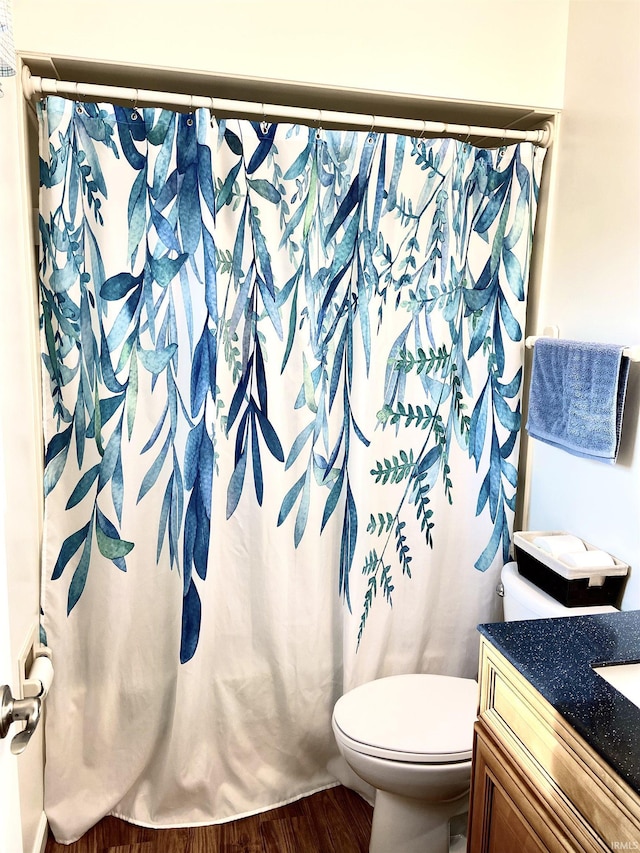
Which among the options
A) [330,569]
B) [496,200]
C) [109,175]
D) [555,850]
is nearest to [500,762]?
[555,850]

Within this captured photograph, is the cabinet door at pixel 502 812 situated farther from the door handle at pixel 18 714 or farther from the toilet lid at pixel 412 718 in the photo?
the door handle at pixel 18 714

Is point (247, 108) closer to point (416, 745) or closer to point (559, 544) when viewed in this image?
point (559, 544)

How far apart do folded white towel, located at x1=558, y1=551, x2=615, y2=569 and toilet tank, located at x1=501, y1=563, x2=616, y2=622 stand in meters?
0.11

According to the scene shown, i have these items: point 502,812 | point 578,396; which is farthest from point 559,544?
point 502,812

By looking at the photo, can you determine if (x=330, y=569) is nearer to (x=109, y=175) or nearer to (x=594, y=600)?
(x=594, y=600)

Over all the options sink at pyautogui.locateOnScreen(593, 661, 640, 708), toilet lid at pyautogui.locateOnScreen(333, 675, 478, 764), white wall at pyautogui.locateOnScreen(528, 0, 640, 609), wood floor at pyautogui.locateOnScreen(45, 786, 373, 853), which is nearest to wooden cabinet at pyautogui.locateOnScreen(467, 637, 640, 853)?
sink at pyautogui.locateOnScreen(593, 661, 640, 708)

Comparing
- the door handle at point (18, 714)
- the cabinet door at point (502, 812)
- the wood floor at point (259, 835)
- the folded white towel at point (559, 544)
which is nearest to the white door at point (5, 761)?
the door handle at point (18, 714)

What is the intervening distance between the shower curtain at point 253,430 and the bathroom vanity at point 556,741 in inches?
29.5

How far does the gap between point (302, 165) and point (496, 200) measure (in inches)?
23.8

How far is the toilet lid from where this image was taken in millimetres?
1624

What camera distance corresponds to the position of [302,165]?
6.10 feet

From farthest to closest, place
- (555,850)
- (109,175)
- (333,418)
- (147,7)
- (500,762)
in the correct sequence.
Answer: (333,418) < (109,175) < (147,7) < (500,762) < (555,850)

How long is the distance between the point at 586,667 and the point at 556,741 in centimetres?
17

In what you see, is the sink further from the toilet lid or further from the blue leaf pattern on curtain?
the blue leaf pattern on curtain
